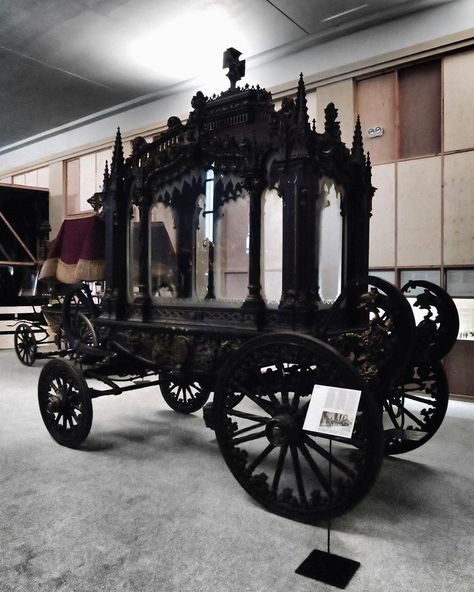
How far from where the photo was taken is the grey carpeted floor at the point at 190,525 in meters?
1.80

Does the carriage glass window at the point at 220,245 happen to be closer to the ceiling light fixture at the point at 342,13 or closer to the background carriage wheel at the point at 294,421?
the background carriage wheel at the point at 294,421

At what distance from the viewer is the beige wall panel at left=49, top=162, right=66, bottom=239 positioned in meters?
9.02

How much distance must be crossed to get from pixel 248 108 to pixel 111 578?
7.53 ft

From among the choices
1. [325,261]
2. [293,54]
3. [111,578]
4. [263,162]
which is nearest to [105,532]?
[111,578]

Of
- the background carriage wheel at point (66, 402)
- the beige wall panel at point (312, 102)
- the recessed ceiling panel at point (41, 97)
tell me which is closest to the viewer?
the background carriage wheel at point (66, 402)

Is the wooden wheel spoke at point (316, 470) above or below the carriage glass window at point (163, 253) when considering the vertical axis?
below

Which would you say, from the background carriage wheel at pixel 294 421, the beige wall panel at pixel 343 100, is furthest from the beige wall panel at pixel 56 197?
the background carriage wheel at pixel 294 421

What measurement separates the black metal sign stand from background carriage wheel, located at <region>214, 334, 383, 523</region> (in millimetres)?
184

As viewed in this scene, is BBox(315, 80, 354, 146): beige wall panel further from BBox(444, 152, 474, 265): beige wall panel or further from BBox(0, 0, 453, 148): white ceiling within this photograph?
BBox(444, 152, 474, 265): beige wall panel

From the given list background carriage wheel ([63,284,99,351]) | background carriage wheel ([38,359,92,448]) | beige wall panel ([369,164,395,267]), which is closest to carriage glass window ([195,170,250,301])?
background carriage wheel ([63,284,99,351])

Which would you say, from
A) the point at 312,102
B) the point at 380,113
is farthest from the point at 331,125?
the point at 312,102

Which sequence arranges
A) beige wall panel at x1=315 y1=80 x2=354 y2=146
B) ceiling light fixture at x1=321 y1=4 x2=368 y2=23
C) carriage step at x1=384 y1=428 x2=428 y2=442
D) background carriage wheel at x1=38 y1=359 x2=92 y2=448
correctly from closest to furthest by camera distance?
carriage step at x1=384 y1=428 x2=428 y2=442 < background carriage wheel at x1=38 y1=359 x2=92 y2=448 < ceiling light fixture at x1=321 y1=4 x2=368 y2=23 < beige wall panel at x1=315 y1=80 x2=354 y2=146

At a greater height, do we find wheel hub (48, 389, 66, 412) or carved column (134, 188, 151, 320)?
carved column (134, 188, 151, 320)

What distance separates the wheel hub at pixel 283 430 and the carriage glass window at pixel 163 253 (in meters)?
1.31
